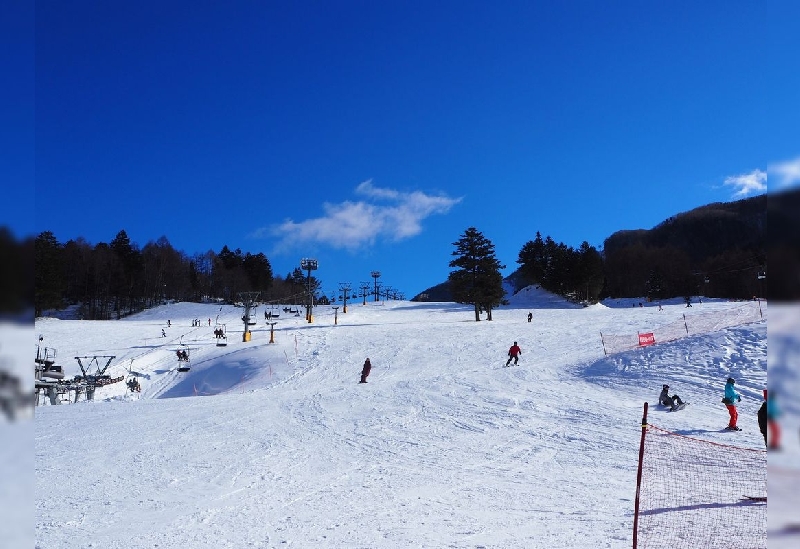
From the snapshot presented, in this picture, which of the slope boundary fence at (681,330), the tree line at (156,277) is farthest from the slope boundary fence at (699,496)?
the tree line at (156,277)

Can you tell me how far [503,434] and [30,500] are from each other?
42.0ft

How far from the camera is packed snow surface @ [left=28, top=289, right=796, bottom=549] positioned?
7641mm

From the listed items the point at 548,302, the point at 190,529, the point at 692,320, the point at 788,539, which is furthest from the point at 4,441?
the point at 548,302

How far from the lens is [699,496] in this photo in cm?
843

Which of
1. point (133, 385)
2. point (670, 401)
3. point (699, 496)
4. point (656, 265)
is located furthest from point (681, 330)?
point (656, 265)

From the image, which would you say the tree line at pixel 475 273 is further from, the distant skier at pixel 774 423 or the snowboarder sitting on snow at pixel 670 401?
the distant skier at pixel 774 423

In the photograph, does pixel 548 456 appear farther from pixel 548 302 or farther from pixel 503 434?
pixel 548 302

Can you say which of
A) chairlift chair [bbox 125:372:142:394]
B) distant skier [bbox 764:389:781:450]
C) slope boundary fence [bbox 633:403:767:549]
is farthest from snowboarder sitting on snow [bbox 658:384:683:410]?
chairlift chair [bbox 125:372:142:394]

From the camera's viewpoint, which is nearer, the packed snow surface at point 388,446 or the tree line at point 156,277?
the packed snow surface at point 388,446

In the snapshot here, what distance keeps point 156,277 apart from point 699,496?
9494 centimetres

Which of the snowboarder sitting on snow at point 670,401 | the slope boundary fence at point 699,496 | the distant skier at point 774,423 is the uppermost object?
the distant skier at point 774,423

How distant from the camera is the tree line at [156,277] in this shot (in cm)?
7756

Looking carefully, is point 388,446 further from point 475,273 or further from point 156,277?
point 156,277

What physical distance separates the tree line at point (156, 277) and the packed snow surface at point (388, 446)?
142 feet
